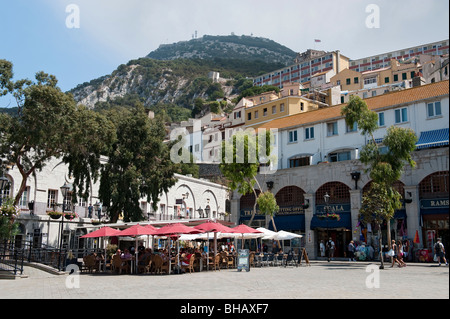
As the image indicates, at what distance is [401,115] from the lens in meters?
33.8

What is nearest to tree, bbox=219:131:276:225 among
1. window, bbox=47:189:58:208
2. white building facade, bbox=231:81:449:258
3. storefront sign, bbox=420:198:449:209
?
white building facade, bbox=231:81:449:258

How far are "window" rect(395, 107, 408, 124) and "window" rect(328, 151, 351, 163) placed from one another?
4.80m

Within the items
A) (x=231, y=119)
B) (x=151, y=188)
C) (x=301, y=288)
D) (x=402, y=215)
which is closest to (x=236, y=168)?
(x=151, y=188)

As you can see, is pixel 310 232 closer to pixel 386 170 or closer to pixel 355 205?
pixel 355 205

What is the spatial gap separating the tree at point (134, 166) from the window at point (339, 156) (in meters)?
13.9

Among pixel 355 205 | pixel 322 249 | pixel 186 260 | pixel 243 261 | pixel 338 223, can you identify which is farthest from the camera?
pixel 322 249

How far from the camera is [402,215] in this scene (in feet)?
100

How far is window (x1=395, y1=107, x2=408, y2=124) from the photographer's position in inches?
1316

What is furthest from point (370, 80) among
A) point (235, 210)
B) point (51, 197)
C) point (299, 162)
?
point (51, 197)

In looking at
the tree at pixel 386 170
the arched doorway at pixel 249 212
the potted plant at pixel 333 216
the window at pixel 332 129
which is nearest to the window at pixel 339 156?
the window at pixel 332 129

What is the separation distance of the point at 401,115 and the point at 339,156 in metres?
6.09

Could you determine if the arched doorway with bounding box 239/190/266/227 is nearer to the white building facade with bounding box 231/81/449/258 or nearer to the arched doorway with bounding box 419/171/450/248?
the white building facade with bounding box 231/81/449/258
